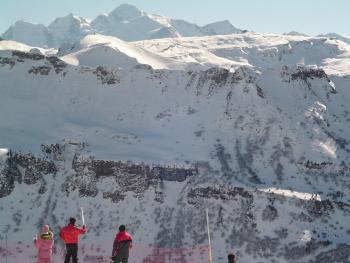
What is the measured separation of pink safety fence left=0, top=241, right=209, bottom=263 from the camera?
109 feet

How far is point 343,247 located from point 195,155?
13226 mm

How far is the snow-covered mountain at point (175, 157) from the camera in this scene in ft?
118

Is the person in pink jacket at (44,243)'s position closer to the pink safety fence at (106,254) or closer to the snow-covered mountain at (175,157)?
the pink safety fence at (106,254)

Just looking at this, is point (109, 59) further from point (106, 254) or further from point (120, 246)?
point (120, 246)

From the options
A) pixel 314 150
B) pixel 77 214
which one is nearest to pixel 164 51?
pixel 314 150

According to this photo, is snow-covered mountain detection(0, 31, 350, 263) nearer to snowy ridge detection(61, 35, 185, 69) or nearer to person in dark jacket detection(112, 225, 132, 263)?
snowy ridge detection(61, 35, 185, 69)

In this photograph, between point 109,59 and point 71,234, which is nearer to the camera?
point 71,234

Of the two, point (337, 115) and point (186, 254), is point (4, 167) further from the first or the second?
point (337, 115)

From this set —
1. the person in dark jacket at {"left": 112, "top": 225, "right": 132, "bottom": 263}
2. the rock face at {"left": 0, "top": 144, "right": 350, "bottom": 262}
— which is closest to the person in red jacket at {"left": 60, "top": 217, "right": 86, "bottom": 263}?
the person in dark jacket at {"left": 112, "top": 225, "right": 132, "bottom": 263}

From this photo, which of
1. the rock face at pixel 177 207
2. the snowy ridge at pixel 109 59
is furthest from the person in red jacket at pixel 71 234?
the snowy ridge at pixel 109 59

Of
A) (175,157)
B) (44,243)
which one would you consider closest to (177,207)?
(175,157)

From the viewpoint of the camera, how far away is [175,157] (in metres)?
43.0

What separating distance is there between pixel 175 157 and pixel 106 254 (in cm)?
1118

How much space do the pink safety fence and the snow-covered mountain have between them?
3.9 inches
